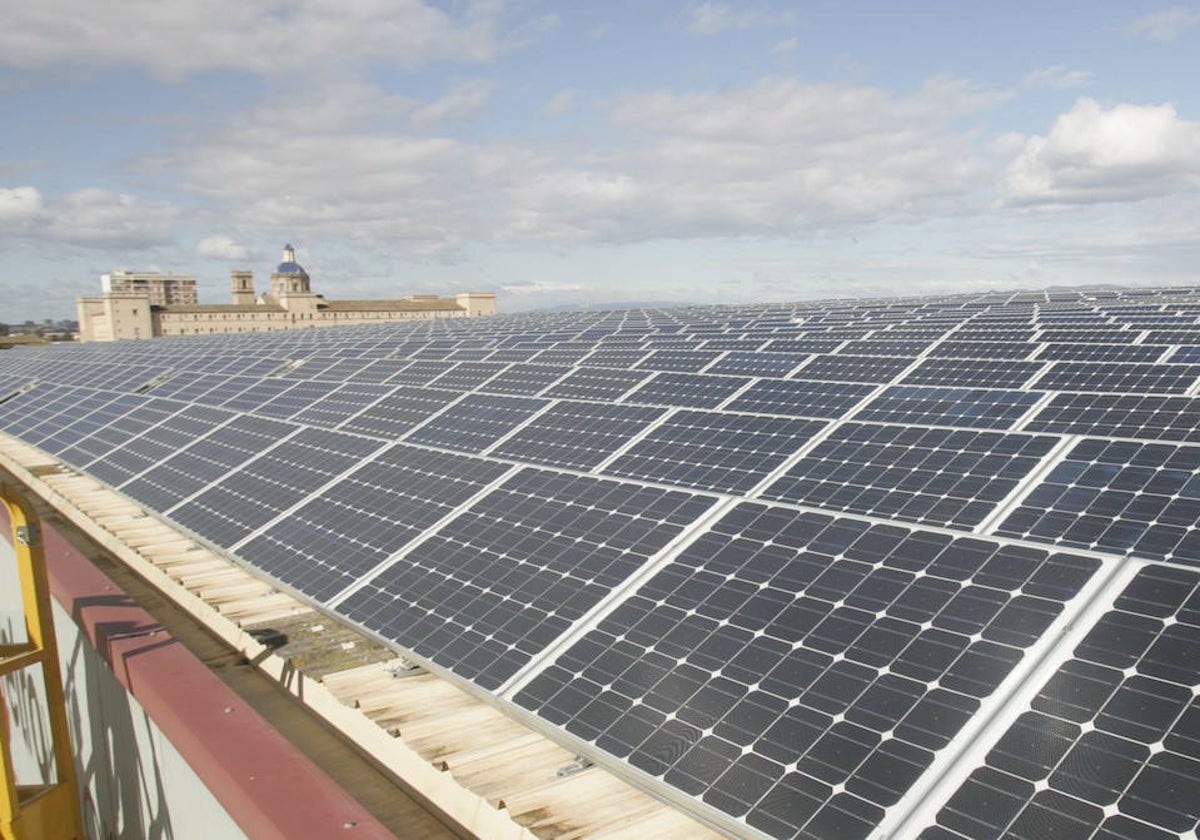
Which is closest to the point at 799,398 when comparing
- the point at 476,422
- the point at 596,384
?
the point at 596,384

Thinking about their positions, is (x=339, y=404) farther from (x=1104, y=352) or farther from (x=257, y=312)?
(x=257, y=312)

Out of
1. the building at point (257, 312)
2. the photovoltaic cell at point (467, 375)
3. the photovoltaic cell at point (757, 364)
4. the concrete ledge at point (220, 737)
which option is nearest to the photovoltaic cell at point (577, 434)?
the photovoltaic cell at point (467, 375)

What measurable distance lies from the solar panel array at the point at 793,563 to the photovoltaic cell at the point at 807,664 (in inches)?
1.0

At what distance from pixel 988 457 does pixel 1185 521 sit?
9.13 feet

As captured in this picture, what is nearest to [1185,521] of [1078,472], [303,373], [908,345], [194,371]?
[1078,472]

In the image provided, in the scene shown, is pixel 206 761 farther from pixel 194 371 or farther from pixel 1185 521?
pixel 194 371

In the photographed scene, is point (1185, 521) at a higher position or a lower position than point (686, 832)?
higher

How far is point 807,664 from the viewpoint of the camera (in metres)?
7.22

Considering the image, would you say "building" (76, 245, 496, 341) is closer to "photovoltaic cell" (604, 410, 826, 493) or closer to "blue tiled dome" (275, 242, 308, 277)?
"blue tiled dome" (275, 242, 308, 277)

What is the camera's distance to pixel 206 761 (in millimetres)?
7309

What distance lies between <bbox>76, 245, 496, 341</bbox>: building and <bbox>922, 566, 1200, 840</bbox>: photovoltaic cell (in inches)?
5020

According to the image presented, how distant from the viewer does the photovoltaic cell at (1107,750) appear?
16.9 ft

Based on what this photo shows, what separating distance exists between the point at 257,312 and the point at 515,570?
142 m

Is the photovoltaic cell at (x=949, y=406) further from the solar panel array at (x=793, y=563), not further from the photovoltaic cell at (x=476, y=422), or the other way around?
the photovoltaic cell at (x=476, y=422)
